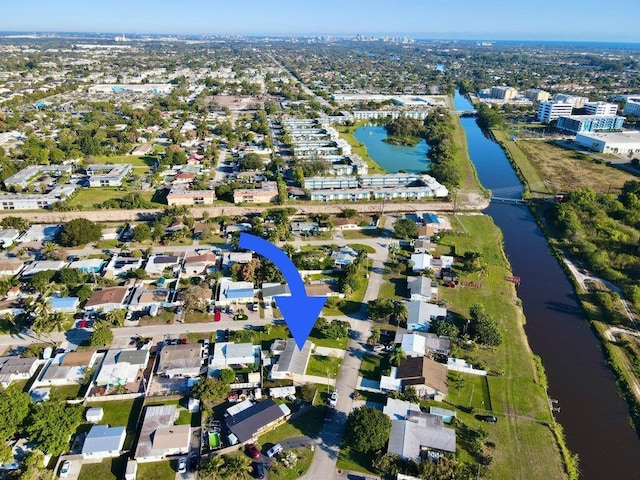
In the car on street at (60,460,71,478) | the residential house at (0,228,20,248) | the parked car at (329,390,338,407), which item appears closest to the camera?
the car on street at (60,460,71,478)

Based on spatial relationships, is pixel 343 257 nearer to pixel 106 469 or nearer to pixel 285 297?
pixel 285 297

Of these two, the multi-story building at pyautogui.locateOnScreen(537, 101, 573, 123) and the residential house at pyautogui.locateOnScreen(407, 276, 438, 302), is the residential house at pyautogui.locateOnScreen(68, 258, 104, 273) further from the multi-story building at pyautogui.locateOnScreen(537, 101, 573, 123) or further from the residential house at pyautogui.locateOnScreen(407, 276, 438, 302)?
the multi-story building at pyautogui.locateOnScreen(537, 101, 573, 123)

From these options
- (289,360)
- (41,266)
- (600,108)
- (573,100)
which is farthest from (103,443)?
(573,100)

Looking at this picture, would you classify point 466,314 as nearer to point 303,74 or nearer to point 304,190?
point 304,190

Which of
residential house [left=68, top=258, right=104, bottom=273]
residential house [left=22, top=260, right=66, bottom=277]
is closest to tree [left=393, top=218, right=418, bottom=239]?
residential house [left=68, top=258, right=104, bottom=273]

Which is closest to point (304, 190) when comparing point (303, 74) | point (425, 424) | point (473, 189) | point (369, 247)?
point (369, 247)

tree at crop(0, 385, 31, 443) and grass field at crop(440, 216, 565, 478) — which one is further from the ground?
tree at crop(0, 385, 31, 443)

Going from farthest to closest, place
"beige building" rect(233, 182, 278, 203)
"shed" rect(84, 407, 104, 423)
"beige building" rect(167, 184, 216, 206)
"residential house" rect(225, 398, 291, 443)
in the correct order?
"beige building" rect(233, 182, 278, 203), "beige building" rect(167, 184, 216, 206), "shed" rect(84, 407, 104, 423), "residential house" rect(225, 398, 291, 443)
